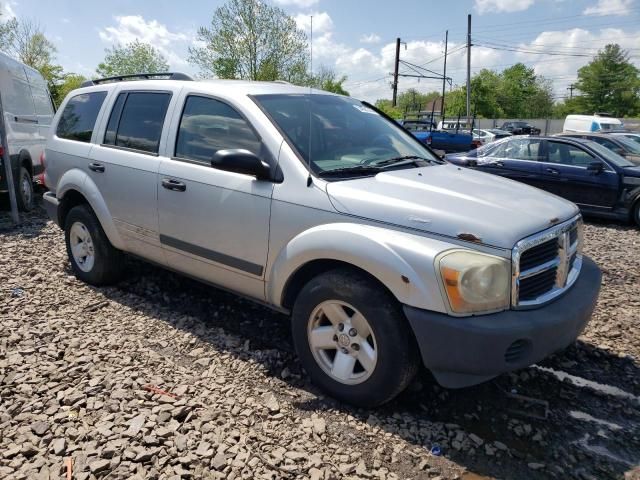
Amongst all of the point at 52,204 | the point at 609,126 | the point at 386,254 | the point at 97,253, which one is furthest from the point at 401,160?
the point at 609,126

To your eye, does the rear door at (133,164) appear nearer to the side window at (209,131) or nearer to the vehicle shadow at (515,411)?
the side window at (209,131)

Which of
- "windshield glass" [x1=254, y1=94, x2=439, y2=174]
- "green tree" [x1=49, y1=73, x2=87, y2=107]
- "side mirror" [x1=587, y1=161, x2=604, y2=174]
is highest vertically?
"green tree" [x1=49, y1=73, x2=87, y2=107]

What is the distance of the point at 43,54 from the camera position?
37.4 metres

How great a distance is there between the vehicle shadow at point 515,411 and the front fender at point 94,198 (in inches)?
38.5

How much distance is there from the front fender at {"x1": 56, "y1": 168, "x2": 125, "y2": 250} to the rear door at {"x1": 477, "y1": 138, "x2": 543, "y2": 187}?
24.7ft

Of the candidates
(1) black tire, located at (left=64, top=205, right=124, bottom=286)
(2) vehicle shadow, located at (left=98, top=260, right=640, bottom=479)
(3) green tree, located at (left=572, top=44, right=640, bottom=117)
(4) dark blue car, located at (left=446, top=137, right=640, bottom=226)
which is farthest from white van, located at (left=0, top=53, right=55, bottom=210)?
(3) green tree, located at (left=572, top=44, right=640, bottom=117)

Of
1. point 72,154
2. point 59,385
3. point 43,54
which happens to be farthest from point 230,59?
point 59,385

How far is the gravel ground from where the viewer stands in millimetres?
2496

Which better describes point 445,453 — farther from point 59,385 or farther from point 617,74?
point 617,74

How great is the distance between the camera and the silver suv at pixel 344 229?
8.14 feet

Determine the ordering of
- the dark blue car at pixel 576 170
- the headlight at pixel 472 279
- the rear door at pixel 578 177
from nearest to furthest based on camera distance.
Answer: the headlight at pixel 472 279 → the dark blue car at pixel 576 170 → the rear door at pixel 578 177

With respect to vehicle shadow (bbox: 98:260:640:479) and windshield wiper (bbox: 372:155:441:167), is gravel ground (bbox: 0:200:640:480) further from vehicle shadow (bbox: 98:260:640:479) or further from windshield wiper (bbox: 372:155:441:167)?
windshield wiper (bbox: 372:155:441:167)

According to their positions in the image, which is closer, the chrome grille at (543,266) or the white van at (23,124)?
the chrome grille at (543,266)

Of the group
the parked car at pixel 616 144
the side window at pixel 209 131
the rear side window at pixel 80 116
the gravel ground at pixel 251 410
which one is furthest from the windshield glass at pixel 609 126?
the side window at pixel 209 131
